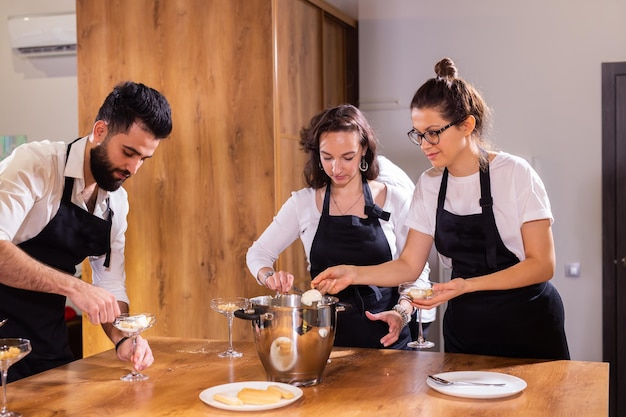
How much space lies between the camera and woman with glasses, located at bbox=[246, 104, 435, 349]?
117 inches

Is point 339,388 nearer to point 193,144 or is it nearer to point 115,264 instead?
point 115,264

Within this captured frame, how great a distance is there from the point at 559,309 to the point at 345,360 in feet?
2.63

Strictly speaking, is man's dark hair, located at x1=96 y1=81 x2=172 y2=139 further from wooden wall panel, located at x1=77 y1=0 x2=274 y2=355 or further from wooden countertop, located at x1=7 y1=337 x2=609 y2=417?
wooden wall panel, located at x1=77 y1=0 x2=274 y2=355

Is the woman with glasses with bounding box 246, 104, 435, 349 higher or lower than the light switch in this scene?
higher

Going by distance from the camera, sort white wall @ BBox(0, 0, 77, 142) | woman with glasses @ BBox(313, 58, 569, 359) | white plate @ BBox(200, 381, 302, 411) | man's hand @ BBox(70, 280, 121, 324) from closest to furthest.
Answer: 1. white plate @ BBox(200, 381, 302, 411)
2. man's hand @ BBox(70, 280, 121, 324)
3. woman with glasses @ BBox(313, 58, 569, 359)
4. white wall @ BBox(0, 0, 77, 142)

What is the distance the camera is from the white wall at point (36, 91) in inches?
243

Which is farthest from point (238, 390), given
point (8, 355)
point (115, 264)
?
point (115, 264)

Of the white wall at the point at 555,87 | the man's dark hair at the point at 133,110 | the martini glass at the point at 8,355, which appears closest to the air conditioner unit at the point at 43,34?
the white wall at the point at 555,87

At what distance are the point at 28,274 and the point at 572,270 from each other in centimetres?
336

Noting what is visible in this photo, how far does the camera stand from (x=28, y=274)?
235 cm

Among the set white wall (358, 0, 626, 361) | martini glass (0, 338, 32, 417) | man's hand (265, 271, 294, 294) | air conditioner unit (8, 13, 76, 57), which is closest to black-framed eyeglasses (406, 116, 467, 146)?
man's hand (265, 271, 294, 294)

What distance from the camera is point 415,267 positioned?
9.02ft

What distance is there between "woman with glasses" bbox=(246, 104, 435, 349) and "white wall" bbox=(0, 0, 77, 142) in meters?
3.51

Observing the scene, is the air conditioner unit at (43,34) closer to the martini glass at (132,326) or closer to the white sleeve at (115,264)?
the white sleeve at (115,264)
